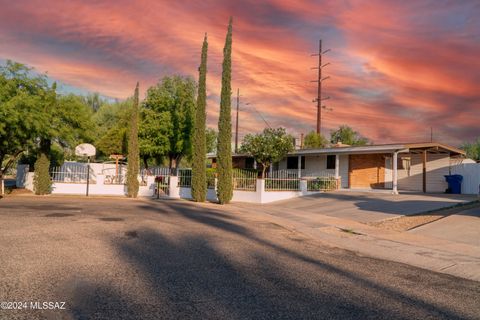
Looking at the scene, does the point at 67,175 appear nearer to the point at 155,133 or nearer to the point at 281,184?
the point at 155,133

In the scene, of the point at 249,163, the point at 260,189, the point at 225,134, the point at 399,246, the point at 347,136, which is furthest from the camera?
the point at 347,136

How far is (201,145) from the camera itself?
2458 centimetres

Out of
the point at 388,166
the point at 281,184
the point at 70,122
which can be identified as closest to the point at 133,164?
the point at 70,122

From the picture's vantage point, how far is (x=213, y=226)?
12.6 meters

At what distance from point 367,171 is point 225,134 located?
1227cm

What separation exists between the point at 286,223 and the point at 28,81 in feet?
60.9

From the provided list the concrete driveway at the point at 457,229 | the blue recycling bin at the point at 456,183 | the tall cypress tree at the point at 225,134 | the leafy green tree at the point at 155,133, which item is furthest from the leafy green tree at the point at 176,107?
the concrete driveway at the point at 457,229

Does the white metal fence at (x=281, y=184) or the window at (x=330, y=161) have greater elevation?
the window at (x=330, y=161)

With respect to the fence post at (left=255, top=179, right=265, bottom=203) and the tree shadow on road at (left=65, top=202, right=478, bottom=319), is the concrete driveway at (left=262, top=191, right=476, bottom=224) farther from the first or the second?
the tree shadow on road at (left=65, top=202, right=478, bottom=319)

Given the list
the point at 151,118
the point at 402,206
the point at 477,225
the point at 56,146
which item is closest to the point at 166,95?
the point at 151,118

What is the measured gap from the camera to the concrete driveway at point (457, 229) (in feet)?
37.3

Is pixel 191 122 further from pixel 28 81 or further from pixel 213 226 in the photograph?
pixel 213 226

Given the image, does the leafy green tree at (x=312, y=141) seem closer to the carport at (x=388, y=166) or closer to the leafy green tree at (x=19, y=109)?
the carport at (x=388, y=166)

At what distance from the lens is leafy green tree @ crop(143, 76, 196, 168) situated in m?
36.5
